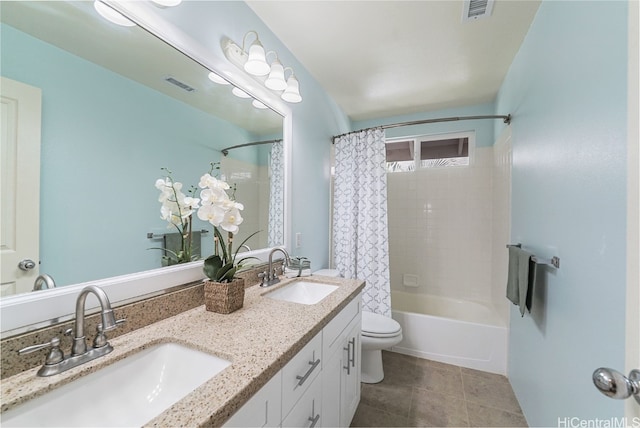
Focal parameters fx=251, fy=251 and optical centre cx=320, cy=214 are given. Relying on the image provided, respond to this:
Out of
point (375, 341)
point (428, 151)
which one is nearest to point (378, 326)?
point (375, 341)

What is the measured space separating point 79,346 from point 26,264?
275 mm

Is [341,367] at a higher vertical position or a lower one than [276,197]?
lower

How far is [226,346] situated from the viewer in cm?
77

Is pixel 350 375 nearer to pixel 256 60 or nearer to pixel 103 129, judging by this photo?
pixel 103 129

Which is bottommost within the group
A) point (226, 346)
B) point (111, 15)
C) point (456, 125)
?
point (226, 346)

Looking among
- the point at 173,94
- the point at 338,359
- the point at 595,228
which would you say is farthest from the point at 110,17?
the point at 595,228

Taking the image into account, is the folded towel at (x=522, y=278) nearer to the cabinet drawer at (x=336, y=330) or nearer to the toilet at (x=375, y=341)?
the toilet at (x=375, y=341)

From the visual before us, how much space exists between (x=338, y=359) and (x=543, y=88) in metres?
1.79

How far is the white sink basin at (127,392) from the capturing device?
0.57 meters

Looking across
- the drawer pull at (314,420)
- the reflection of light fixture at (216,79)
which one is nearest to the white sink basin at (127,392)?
the drawer pull at (314,420)

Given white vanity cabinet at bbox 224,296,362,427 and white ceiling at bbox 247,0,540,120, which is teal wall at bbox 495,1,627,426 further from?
white vanity cabinet at bbox 224,296,362,427

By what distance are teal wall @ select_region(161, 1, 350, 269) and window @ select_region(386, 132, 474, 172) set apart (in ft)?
2.49

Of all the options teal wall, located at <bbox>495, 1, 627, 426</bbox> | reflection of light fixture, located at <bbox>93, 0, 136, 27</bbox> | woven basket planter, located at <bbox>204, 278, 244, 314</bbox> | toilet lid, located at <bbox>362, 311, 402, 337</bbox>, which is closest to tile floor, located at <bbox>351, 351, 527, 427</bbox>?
teal wall, located at <bbox>495, 1, 627, 426</bbox>

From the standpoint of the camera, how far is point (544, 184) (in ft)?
4.32
